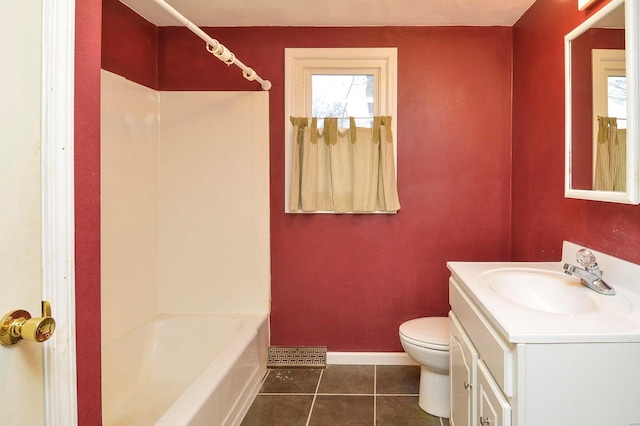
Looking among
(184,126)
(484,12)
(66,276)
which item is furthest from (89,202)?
(484,12)

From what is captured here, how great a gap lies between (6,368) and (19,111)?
48 centimetres

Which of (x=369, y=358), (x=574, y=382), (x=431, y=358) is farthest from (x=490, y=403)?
(x=369, y=358)

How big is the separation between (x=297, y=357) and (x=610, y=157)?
6.67 ft

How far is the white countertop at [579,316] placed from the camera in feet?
3.21

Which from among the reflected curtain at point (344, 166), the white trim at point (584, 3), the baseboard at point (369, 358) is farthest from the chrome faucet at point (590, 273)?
the baseboard at point (369, 358)

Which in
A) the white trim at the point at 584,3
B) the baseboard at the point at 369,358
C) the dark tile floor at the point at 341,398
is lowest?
the dark tile floor at the point at 341,398

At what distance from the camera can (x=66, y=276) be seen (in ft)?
2.79

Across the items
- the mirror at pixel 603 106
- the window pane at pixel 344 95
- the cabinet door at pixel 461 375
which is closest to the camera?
the mirror at pixel 603 106

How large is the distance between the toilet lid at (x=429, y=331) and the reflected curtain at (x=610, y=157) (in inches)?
37.9

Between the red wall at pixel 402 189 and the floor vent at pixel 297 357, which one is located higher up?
the red wall at pixel 402 189

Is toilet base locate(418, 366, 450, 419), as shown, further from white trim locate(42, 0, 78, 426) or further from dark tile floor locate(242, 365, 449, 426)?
white trim locate(42, 0, 78, 426)

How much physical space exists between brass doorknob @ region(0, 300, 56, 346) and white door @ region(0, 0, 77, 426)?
2 cm

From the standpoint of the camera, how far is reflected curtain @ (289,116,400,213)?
242 centimetres

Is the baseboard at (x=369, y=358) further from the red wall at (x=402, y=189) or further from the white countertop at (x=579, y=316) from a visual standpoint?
the white countertop at (x=579, y=316)
